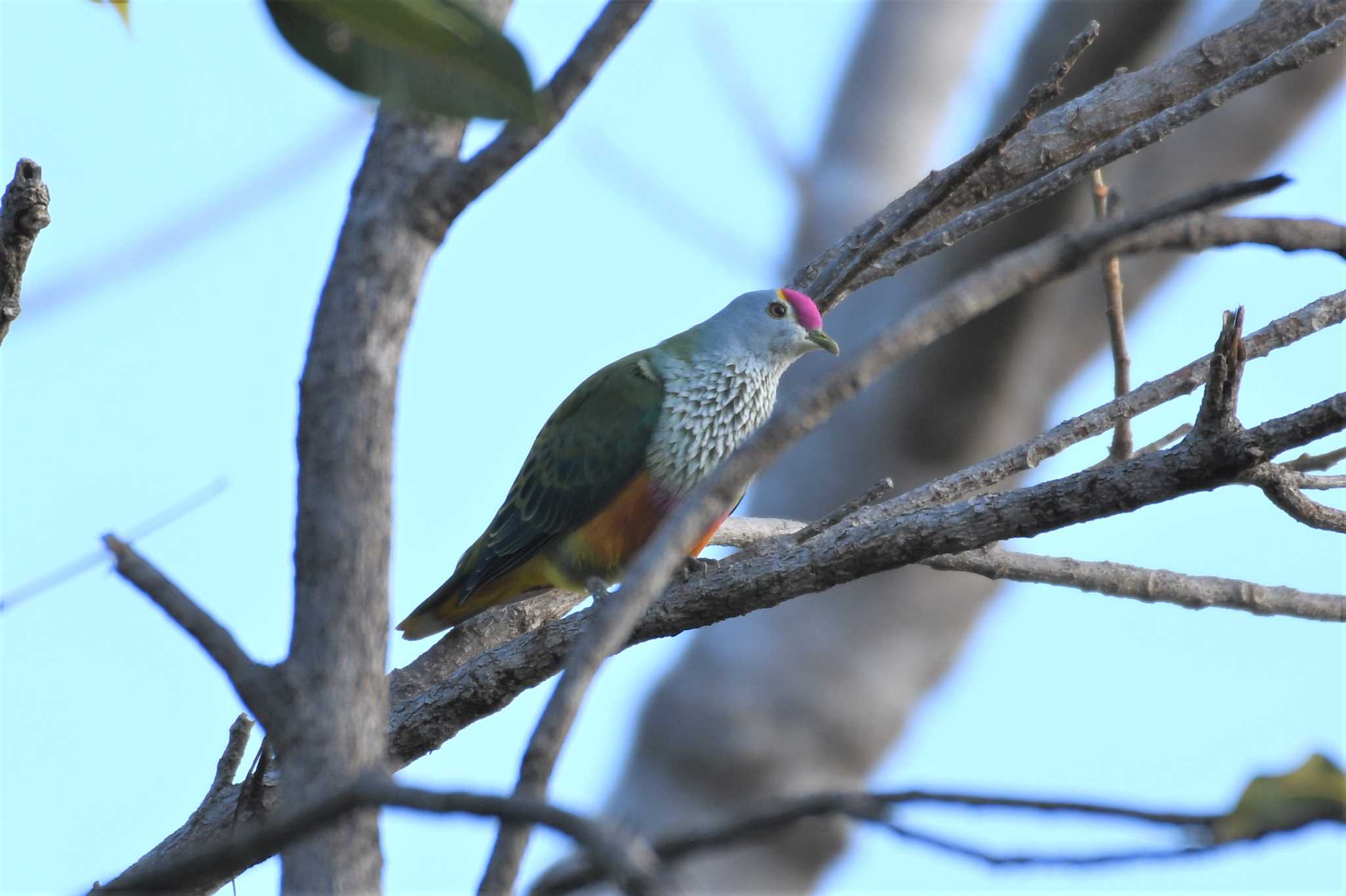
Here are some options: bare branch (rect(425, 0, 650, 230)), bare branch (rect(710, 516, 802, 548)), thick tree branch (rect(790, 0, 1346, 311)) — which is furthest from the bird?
bare branch (rect(425, 0, 650, 230))

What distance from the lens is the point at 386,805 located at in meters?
1.02

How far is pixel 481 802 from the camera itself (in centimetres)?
102

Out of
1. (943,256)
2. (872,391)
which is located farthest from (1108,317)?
(872,391)

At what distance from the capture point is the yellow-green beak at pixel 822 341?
4137 millimetres

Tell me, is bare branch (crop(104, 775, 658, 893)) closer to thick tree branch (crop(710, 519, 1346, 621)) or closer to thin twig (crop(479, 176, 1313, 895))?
thin twig (crop(479, 176, 1313, 895))

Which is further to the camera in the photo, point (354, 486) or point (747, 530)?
point (747, 530)

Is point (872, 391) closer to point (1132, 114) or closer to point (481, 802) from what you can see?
point (1132, 114)

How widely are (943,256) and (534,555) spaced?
13.3 feet

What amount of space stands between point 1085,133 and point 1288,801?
2257mm

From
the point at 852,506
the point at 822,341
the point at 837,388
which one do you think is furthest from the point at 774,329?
the point at 837,388

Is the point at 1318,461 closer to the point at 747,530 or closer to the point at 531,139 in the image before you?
the point at 747,530

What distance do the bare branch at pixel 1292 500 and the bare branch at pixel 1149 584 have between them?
1.74ft

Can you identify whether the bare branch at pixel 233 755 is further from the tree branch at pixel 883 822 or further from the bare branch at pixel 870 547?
the tree branch at pixel 883 822

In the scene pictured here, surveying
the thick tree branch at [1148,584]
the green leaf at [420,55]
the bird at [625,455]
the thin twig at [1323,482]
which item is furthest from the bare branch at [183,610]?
the bird at [625,455]
